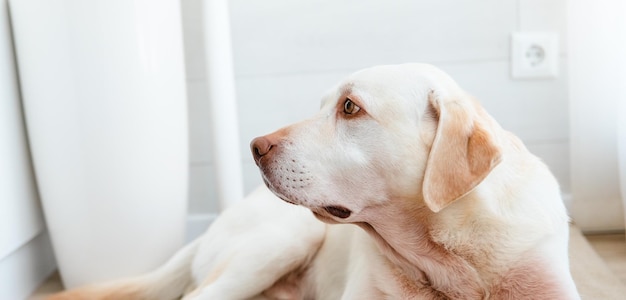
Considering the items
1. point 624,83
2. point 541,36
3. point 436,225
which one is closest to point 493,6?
point 541,36

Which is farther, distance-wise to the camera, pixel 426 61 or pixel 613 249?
pixel 426 61

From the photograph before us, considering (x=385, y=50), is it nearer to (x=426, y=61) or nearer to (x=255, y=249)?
(x=426, y=61)

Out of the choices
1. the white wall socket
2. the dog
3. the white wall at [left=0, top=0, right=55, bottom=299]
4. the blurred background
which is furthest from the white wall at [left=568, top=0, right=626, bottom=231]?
the white wall at [left=0, top=0, right=55, bottom=299]

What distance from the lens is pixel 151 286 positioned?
5.25ft

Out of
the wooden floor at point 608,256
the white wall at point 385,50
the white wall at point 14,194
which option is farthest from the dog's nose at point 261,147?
the white wall at point 385,50

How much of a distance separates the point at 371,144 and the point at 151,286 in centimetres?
74

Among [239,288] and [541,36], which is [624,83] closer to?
[541,36]

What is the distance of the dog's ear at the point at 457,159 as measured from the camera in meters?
1.04

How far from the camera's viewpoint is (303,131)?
1142 millimetres

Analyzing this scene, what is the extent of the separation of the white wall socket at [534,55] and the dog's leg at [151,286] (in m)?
1.18

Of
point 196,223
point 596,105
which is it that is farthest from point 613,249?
point 196,223

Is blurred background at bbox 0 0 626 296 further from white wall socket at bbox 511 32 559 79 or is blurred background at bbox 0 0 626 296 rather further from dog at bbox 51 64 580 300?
dog at bbox 51 64 580 300

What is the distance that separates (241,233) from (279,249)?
4.8 inches

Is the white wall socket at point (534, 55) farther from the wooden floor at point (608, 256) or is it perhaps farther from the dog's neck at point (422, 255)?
the dog's neck at point (422, 255)
